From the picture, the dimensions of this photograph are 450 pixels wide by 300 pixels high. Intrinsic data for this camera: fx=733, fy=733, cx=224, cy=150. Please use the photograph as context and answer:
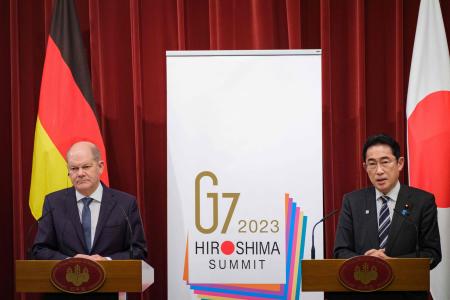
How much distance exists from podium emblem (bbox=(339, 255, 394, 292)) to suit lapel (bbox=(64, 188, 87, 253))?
4.87 ft

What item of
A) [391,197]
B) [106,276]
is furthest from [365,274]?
[106,276]

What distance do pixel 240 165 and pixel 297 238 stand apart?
0.60m

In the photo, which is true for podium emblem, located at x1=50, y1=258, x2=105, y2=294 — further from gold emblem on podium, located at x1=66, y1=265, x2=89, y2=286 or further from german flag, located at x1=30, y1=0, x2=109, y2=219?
german flag, located at x1=30, y1=0, x2=109, y2=219

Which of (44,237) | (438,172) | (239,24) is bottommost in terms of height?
(44,237)

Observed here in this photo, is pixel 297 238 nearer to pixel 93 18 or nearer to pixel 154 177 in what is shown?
pixel 154 177

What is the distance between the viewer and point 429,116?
502 cm

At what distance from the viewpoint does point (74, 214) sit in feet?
13.5

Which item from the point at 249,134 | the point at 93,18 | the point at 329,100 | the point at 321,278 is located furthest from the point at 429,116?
the point at 93,18

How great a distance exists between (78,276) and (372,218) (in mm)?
1589

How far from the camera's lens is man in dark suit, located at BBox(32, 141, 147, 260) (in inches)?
160

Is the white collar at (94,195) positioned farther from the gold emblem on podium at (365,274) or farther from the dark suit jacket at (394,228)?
the gold emblem on podium at (365,274)

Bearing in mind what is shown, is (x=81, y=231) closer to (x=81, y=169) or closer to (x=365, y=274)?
(x=81, y=169)

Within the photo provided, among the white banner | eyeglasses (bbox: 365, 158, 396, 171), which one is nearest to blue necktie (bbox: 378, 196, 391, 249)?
eyeglasses (bbox: 365, 158, 396, 171)

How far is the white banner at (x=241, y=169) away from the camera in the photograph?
4.65 metres
